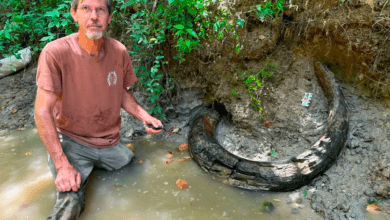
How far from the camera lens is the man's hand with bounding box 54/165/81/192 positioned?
7.44ft

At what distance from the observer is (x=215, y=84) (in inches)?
152

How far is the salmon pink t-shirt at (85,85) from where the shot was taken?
7.63 feet

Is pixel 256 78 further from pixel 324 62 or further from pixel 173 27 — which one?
pixel 173 27

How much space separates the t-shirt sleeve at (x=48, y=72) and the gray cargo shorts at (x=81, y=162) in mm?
665

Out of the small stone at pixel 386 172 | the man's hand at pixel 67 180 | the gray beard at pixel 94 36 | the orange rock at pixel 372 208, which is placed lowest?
the man's hand at pixel 67 180

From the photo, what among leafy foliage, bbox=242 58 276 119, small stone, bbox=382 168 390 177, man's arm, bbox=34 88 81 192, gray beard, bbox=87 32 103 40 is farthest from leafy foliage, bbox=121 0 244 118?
small stone, bbox=382 168 390 177

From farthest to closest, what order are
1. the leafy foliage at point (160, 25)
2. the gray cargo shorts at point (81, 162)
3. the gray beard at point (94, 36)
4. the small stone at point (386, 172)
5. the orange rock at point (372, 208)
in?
1. the leafy foliage at point (160, 25)
2. the small stone at point (386, 172)
3. the orange rock at point (372, 208)
4. the gray beard at point (94, 36)
5. the gray cargo shorts at point (81, 162)

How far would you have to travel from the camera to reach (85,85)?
2.54m

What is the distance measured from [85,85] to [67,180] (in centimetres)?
92

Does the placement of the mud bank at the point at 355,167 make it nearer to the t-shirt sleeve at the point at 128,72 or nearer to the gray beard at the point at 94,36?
the t-shirt sleeve at the point at 128,72

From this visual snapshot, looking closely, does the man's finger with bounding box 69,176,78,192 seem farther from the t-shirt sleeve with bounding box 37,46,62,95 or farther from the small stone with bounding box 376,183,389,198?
the small stone with bounding box 376,183,389,198

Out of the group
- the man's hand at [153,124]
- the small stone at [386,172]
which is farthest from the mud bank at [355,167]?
the man's hand at [153,124]

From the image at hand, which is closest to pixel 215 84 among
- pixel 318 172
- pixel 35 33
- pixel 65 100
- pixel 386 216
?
pixel 318 172

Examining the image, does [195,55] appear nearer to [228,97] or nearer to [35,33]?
[228,97]
